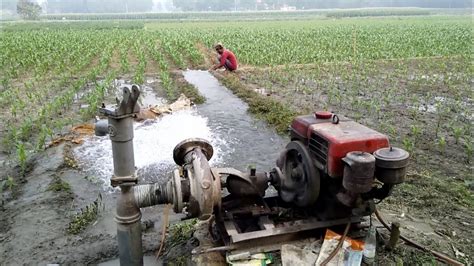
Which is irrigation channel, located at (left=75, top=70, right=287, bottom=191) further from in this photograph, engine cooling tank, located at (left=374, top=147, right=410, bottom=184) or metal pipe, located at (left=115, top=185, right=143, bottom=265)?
engine cooling tank, located at (left=374, top=147, right=410, bottom=184)

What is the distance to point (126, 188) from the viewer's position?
2.97m

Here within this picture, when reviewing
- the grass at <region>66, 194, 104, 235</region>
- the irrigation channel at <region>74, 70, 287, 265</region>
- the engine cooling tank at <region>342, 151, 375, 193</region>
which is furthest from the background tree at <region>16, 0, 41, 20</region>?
the engine cooling tank at <region>342, 151, 375, 193</region>

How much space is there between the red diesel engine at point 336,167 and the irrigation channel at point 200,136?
2320mm

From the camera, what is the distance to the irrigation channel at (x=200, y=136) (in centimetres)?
600

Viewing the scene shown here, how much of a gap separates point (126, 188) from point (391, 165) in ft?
6.55

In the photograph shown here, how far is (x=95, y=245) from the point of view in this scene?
4.00 metres

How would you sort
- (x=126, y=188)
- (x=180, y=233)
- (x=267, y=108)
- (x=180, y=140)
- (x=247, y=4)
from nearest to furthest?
1. (x=126, y=188)
2. (x=180, y=233)
3. (x=180, y=140)
4. (x=267, y=108)
5. (x=247, y=4)

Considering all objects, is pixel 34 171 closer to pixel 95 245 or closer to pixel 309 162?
pixel 95 245

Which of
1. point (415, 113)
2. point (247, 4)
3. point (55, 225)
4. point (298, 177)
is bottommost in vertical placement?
point (55, 225)

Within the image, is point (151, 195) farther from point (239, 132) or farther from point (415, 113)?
point (415, 113)

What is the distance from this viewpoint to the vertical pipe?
2852 millimetres

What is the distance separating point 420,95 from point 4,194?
9.73 m

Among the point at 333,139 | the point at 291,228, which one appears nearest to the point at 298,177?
the point at 291,228

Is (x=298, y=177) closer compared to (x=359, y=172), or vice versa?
(x=359, y=172)
